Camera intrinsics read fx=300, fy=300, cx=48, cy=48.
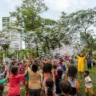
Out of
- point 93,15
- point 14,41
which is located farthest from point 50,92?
point 93,15

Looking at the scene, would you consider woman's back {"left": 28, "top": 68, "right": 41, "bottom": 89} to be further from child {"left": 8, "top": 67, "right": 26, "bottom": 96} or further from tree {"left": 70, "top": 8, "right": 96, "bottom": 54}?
tree {"left": 70, "top": 8, "right": 96, "bottom": 54}

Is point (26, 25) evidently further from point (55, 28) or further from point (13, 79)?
point (13, 79)

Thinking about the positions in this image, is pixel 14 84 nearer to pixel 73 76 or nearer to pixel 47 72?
pixel 47 72

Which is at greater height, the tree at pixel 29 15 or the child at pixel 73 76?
the tree at pixel 29 15

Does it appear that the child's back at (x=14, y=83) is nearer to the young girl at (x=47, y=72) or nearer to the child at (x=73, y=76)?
the young girl at (x=47, y=72)

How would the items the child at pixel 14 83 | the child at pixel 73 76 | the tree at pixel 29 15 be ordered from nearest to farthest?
the child at pixel 73 76, the child at pixel 14 83, the tree at pixel 29 15

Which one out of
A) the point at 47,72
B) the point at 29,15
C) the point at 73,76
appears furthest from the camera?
the point at 29,15

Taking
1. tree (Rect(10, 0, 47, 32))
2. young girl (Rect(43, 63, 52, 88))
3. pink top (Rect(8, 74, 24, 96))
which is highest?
tree (Rect(10, 0, 47, 32))

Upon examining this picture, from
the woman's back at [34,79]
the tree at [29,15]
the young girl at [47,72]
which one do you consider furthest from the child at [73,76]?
the tree at [29,15]

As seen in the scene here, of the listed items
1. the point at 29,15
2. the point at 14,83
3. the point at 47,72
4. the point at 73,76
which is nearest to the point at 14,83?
the point at 14,83

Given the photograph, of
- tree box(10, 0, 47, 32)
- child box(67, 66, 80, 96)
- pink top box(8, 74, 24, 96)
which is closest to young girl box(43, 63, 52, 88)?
pink top box(8, 74, 24, 96)

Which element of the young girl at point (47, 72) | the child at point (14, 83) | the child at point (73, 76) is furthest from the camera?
the young girl at point (47, 72)

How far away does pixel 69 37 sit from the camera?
136 feet

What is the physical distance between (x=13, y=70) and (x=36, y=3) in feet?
96.6
